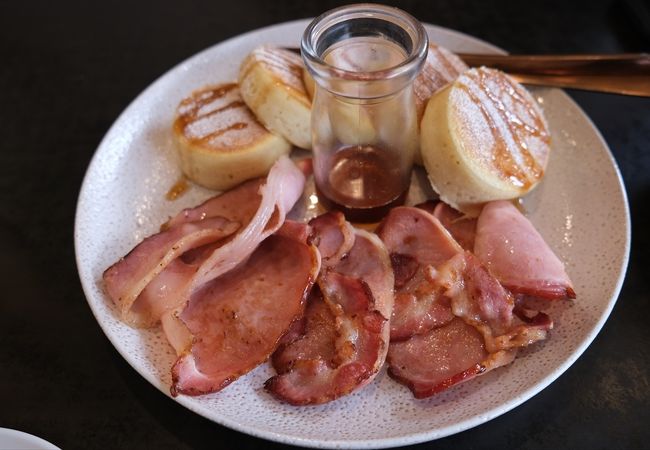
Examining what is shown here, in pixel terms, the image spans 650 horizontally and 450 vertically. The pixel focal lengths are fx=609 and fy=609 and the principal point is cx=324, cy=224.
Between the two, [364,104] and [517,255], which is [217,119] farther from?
[517,255]

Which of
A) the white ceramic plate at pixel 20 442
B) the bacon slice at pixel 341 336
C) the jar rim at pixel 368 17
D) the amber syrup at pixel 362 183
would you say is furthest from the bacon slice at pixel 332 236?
the white ceramic plate at pixel 20 442

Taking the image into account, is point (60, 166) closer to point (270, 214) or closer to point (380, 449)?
point (270, 214)

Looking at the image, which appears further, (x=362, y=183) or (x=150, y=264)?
(x=362, y=183)

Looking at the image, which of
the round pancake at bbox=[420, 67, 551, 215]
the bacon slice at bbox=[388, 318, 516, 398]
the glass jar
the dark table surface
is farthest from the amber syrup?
the dark table surface

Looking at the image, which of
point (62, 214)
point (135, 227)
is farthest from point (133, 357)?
point (62, 214)

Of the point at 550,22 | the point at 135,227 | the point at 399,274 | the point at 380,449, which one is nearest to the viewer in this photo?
the point at 380,449

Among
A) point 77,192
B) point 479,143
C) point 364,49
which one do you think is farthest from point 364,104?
point 77,192

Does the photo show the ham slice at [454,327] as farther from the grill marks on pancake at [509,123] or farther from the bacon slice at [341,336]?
the grill marks on pancake at [509,123]
